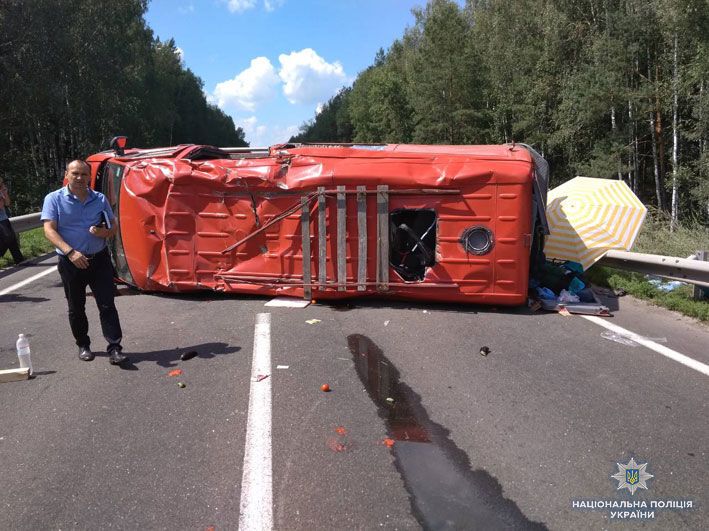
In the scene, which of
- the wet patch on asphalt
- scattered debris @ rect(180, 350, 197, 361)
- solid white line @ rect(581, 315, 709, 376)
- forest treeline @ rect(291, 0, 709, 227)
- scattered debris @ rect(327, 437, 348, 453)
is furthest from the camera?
forest treeline @ rect(291, 0, 709, 227)

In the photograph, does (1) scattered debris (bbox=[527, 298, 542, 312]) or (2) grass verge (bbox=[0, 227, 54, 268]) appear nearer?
(1) scattered debris (bbox=[527, 298, 542, 312])

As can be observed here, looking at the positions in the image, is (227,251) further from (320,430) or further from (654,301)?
(654,301)

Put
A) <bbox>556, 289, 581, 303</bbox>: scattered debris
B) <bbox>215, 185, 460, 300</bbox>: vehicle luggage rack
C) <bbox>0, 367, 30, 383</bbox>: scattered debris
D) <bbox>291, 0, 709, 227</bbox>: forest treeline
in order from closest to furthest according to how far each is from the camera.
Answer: <bbox>0, 367, 30, 383</bbox>: scattered debris
<bbox>215, 185, 460, 300</bbox>: vehicle luggage rack
<bbox>556, 289, 581, 303</bbox>: scattered debris
<bbox>291, 0, 709, 227</bbox>: forest treeline

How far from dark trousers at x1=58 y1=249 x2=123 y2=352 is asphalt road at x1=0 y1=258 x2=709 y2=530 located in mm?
302

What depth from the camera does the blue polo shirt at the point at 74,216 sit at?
468 centimetres

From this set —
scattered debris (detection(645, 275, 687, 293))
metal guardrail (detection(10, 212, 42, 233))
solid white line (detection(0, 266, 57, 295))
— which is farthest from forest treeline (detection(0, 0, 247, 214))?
scattered debris (detection(645, 275, 687, 293))

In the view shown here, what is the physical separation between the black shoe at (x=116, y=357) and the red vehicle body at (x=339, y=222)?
2.47 m

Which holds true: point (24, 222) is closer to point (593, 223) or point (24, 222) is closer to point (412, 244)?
point (412, 244)

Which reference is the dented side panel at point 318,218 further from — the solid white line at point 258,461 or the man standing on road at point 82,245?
the solid white line at point 258,461

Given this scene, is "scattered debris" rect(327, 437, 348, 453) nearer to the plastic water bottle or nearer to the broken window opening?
the plastic water bottle

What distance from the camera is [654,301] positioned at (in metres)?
7.22

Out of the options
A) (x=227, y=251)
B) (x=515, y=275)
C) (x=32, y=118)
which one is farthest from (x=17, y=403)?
(x=32, y=118)

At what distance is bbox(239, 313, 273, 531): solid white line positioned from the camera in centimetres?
270

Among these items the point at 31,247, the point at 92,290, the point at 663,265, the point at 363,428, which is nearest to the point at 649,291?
the point at 663,265
